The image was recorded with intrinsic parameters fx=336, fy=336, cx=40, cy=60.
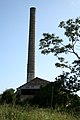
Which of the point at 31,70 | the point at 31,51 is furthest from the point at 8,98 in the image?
the point at 31,51

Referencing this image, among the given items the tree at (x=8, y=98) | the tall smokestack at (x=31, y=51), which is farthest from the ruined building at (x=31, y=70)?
the tree at (x=8, y=98)

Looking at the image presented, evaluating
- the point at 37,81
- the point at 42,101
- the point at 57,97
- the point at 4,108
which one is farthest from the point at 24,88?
the point at 4,108

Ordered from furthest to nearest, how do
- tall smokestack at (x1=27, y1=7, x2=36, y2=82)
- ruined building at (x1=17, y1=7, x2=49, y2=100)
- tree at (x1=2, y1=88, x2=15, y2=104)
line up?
ruined building at (x1=17, y1=7, x2=49, y2=100) → tall smokestack at (x1=27, y1=7, x2=36, y2=82) → tree at (x1=2, y1=88, x2=15, y2=104)

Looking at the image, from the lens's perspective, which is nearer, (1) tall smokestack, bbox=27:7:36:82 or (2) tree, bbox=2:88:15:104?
(2) tree, bbox=2:88:15:104

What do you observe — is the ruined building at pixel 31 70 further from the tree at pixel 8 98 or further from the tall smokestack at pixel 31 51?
the tree at pixel 8 98

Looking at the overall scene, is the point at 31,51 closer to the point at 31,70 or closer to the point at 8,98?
the point at 31,70

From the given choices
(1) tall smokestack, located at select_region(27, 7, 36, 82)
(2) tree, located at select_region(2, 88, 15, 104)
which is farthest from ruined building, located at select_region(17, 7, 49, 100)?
(2) tree, located at select_region(2, 88, 15, 104)

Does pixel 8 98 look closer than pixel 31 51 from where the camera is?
Yes

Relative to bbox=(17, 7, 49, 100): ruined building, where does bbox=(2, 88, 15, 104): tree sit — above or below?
below

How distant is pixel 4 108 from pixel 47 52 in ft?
110

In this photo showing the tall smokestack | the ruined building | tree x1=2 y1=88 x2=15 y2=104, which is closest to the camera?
tree x1=2 y1=88 x2=15 y2=104

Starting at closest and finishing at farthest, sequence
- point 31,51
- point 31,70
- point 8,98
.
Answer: point 8,98
point 31,70
point 31,51

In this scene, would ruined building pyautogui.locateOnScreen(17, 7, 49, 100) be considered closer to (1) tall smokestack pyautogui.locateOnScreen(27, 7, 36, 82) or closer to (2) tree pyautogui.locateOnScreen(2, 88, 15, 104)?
→ (1) tall smokestack pyautogui.locateOnScreen(27, 7, 36, 82)

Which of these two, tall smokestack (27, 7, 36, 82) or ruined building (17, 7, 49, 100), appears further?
ruined building (17, 7, 49, 100)
